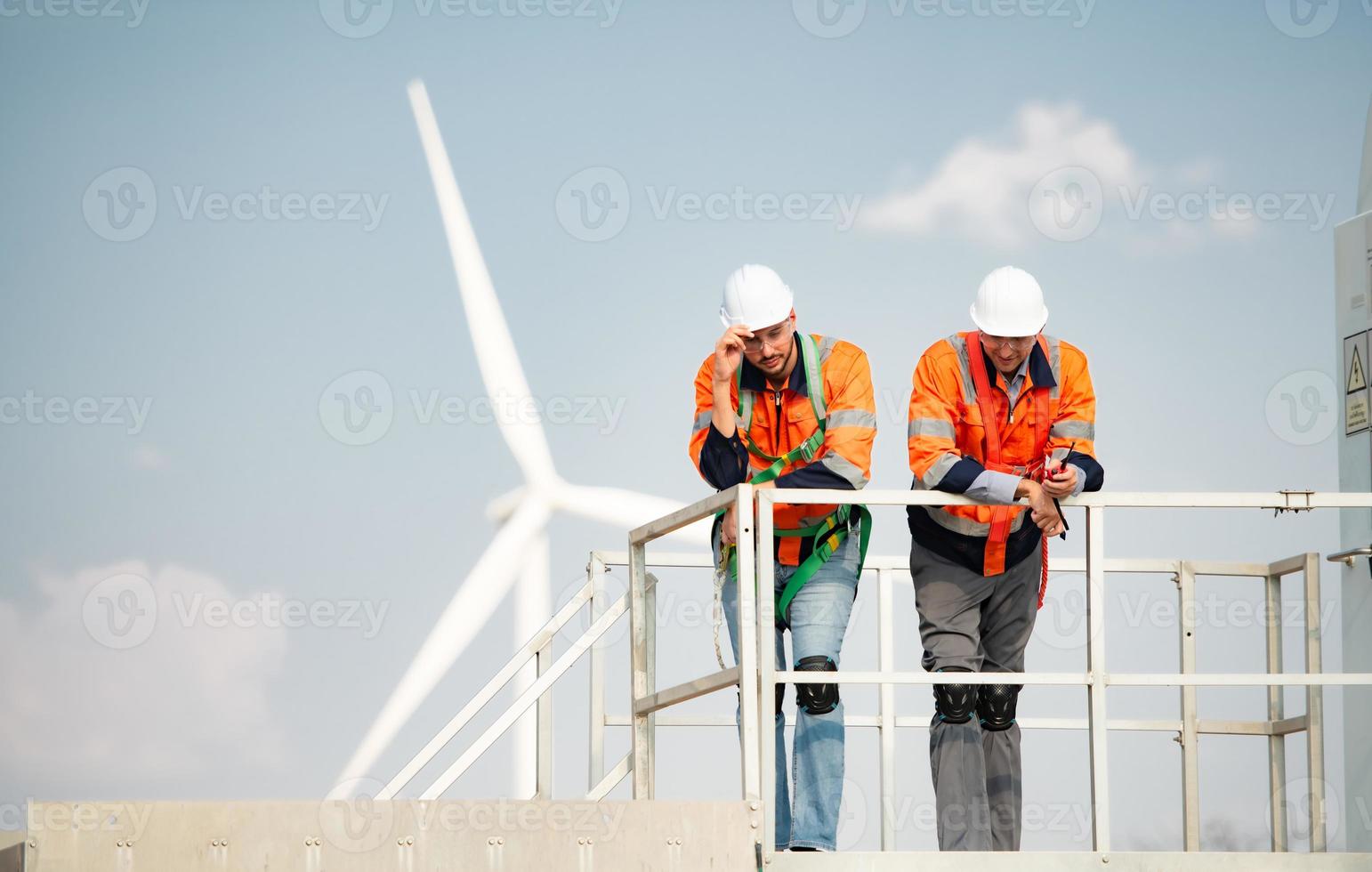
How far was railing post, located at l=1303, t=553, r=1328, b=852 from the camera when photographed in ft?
34.6

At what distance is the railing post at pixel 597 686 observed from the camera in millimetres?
12359

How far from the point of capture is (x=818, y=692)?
9.26 m

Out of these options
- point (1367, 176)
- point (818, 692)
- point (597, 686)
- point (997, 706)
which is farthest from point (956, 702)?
point (1367, 176)

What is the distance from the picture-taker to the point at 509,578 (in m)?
17.2

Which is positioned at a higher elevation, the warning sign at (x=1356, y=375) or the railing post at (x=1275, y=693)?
the warning sign at (x=1356, y=375)

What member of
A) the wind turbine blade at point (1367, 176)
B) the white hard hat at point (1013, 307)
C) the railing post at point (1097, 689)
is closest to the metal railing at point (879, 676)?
the railing post at point (1097, 689)

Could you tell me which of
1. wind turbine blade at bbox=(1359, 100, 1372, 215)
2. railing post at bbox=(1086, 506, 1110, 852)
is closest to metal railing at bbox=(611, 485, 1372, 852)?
railing post at bbox=(1086, 506, 1110, 852)

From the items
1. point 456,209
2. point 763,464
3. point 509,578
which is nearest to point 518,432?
point 509,578

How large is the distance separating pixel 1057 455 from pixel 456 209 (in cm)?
1031

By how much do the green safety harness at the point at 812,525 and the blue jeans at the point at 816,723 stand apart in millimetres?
42

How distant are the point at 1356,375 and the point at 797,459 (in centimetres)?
439

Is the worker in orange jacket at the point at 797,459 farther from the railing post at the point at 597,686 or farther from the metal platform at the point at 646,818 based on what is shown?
the railing post at the point at 597,686

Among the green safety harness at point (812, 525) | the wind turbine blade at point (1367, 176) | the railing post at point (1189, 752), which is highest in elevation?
the wind turbine blade at point (1367, 176)

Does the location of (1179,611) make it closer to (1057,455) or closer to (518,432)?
(1057,455)
